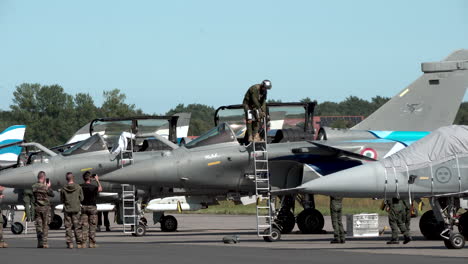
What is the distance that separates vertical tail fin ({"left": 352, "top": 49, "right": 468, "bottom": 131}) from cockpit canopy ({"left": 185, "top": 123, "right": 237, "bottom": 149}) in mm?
4610

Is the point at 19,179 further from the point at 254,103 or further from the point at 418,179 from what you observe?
the point at 418,179

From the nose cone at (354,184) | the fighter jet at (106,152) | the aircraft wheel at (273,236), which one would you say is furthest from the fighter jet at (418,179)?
the fighter jet at (106,152)

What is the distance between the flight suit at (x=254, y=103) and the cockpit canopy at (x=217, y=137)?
78 centimetres

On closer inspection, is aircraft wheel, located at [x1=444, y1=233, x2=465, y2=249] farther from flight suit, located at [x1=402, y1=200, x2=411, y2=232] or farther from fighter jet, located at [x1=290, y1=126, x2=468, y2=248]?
flight suit, located at [x1=402, y1=200, x2=411, y2=232]

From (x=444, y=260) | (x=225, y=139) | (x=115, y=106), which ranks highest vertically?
(x=115, y=106)

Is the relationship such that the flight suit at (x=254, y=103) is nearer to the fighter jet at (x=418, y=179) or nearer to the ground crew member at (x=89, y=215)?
the ground crew member at (x=89, y=215)

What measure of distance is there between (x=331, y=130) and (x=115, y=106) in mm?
77416

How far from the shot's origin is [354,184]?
1622 centimetres

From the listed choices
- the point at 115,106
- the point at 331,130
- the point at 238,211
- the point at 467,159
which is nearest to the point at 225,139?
the point at 331,130

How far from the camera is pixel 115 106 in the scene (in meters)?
98.1

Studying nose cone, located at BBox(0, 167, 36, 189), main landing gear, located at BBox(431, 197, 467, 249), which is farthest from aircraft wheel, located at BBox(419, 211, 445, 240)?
nose cone, located at BBox(0, 167, 36, 189)

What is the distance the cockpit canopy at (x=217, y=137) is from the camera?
21141 mm

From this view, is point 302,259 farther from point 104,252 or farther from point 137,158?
point 137,158

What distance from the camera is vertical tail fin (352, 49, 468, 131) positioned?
24234 mm
